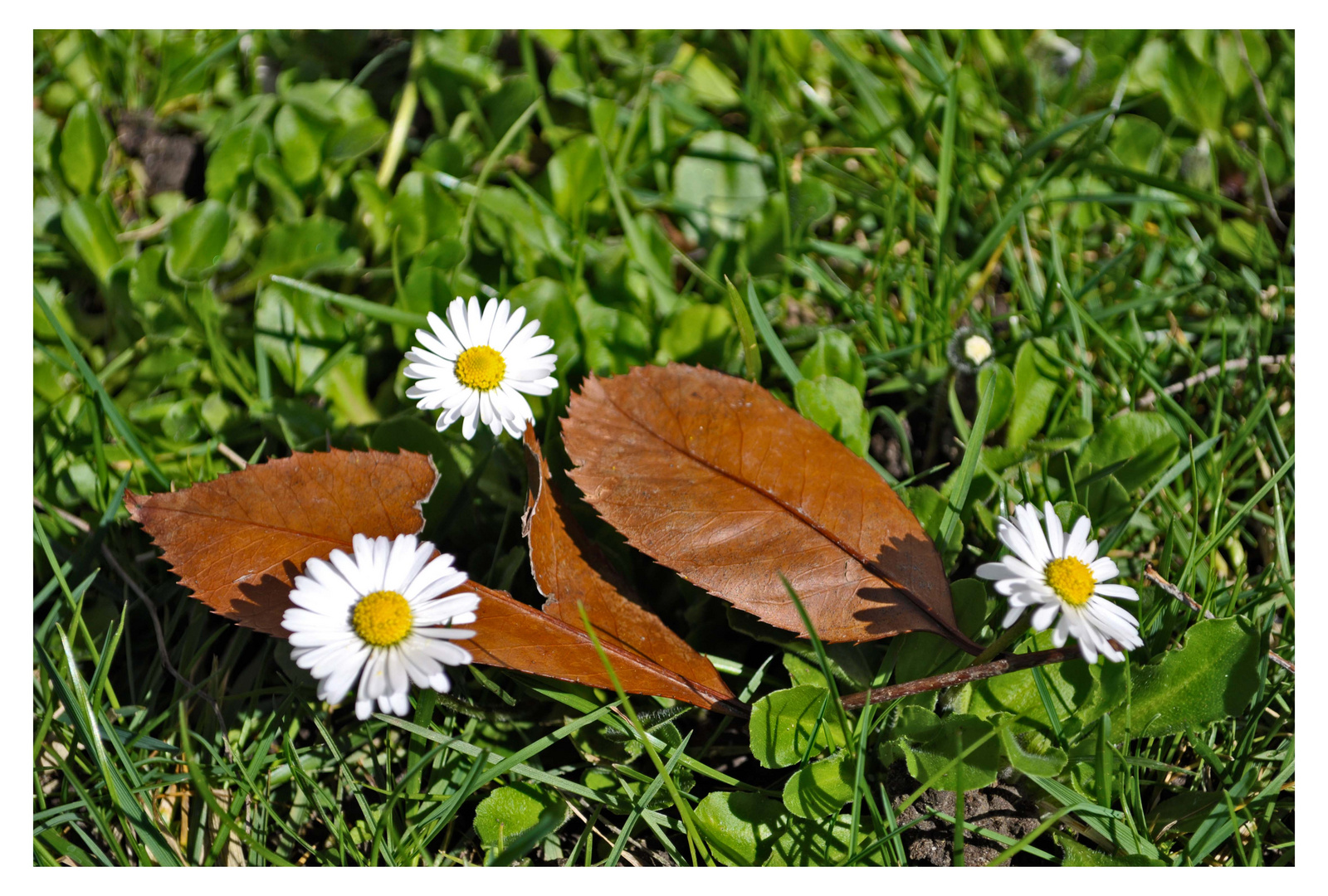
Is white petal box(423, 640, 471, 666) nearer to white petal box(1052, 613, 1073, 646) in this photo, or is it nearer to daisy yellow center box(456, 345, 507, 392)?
daisy yellow center box(456, 345, 507, 392)

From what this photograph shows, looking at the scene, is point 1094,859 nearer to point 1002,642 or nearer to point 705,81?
point 1002,642

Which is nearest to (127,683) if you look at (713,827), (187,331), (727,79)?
(187,331)

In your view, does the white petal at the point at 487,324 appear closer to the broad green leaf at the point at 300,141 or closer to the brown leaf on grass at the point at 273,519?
the brown leaf on grass at the point at 273,519

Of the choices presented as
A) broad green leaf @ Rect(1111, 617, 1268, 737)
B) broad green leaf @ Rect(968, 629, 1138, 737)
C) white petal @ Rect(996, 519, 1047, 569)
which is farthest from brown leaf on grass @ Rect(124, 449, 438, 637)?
broad green leaf @ Rect(1111, 617, 1268, 737)

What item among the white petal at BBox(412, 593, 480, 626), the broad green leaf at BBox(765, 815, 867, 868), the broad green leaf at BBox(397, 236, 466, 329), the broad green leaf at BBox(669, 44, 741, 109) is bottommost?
the broad green leaf at BBox(765, 815, 867, 868)

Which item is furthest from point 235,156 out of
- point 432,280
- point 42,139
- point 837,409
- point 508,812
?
point 508,812

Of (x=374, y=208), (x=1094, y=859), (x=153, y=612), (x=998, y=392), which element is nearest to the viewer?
(x=1094, y=859)

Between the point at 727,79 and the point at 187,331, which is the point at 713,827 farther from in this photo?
the point at 727,79
